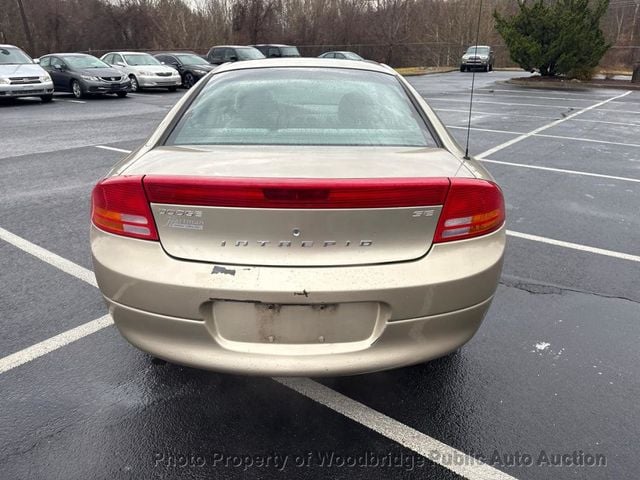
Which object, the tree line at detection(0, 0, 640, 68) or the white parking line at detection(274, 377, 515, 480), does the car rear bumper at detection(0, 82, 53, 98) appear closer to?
the white parking line at detection(274, 377, 515, 480)

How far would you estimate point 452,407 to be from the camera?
2.50 metres

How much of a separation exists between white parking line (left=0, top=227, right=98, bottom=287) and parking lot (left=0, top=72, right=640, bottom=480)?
20mm

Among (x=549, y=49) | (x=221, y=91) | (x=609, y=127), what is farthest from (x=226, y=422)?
(x=549, y=49)

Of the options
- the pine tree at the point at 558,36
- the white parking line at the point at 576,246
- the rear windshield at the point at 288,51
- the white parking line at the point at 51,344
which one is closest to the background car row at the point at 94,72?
the rear windshield at the point at 288,51

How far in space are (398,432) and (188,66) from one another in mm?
21175

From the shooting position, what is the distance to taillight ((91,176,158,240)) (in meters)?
2.07

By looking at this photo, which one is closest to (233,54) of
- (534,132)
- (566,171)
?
(534,132)

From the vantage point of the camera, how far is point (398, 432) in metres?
2.34

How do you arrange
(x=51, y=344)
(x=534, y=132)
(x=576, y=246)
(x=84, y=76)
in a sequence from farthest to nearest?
(x=84, y=76) → (x=534, y=132) → (x=576, y=246) → (x=51, y=344)

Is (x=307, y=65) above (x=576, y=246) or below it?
above

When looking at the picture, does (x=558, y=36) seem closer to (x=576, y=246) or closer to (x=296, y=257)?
(x=576, y=246)

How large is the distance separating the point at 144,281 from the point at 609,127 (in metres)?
13.0

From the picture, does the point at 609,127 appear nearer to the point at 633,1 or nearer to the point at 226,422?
the point at 226,422

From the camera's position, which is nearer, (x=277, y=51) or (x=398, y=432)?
(x=398, y=432)
